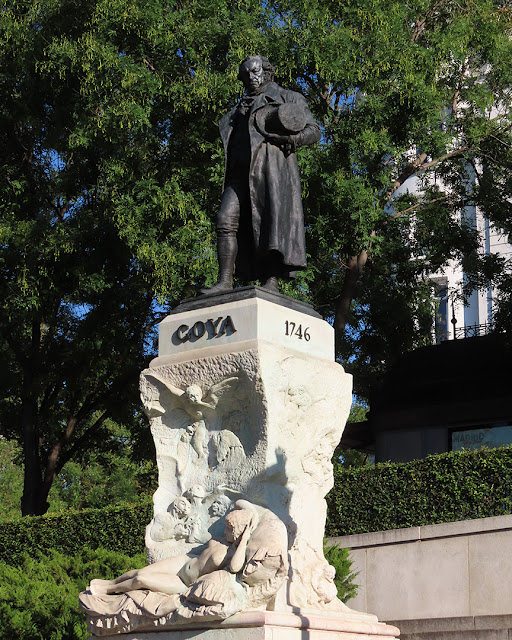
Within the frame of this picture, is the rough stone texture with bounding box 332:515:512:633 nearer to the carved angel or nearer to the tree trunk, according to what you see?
the carved angel

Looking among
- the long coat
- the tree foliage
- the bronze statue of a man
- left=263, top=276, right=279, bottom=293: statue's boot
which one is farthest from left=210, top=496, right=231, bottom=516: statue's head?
the tree foliage

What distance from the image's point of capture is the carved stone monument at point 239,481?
7.40 meters

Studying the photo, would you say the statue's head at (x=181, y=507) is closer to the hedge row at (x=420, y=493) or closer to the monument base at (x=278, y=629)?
the monument base at (x=278, y=629)

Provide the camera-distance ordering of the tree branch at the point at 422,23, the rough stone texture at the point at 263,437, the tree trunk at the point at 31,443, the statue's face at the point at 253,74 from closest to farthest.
Answer: the rough stone texture at the point at 263,437
the statue's face at the point at 253,74
the tree branch at the point at 422,23
the tree trunk at the point at 31,443

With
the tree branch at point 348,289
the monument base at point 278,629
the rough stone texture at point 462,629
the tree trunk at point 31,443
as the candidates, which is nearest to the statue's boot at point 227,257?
the monument base at point 278,629

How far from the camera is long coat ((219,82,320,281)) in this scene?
8750 millimetres

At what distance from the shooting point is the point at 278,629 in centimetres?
726

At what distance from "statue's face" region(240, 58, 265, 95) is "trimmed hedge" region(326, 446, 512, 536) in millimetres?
7522

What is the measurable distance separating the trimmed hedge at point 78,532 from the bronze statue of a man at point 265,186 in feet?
28.6

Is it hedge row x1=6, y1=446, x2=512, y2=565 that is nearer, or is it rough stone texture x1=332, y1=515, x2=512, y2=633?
rough stone texture x1=332, y1=515, x2=512, y2=633

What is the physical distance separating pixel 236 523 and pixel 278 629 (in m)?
0.76

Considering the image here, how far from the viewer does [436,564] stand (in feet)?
47.8

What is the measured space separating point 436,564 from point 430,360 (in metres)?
11.0

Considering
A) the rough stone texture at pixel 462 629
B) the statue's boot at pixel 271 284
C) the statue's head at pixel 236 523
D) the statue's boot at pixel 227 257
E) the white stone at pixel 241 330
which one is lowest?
the rough stone texture at pixel 462 629
